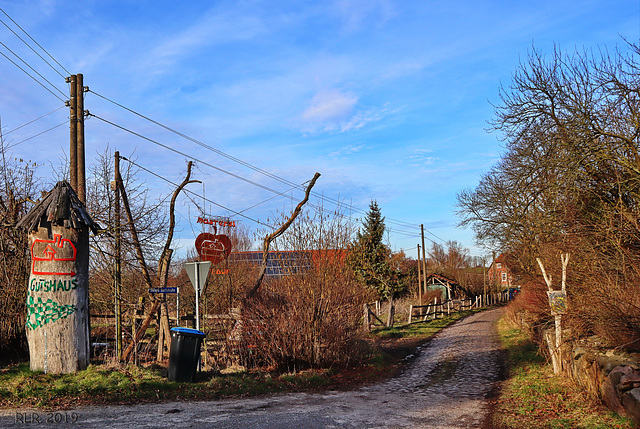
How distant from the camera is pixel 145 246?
51.4ft

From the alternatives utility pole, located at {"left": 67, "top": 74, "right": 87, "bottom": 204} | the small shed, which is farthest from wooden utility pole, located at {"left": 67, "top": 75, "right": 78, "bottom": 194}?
the small shed

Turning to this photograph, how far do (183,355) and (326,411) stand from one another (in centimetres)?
360

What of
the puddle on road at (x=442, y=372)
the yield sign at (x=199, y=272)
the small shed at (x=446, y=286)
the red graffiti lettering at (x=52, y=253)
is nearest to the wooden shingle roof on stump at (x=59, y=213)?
the red graffiti lettering at (x=52, y=253)

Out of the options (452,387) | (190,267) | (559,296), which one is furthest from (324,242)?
(559,296)

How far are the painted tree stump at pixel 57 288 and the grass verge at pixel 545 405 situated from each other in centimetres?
873

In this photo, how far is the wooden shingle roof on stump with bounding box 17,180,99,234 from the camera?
36.5ft

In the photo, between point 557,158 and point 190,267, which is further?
point 557,158

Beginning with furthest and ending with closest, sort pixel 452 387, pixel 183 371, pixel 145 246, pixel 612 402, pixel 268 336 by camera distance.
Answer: pixel 145 246 → pixel 268 336 → pixel 452 387 → pixel 183 371 → pixel 612 402

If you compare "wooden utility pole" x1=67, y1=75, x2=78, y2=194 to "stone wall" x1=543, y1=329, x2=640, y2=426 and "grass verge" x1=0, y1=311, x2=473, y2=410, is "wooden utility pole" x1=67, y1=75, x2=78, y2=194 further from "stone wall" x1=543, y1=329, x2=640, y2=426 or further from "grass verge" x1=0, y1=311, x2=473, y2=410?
"stone wall" x1=543, y1=329, x2=640, y2=426

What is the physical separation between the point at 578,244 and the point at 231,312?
30.8 ft

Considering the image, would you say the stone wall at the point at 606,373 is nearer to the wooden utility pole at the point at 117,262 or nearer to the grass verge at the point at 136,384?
the grass verge at the point at 136,384

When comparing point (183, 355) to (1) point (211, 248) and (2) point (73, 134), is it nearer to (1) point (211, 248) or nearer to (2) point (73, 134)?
(2) point (73, 134)

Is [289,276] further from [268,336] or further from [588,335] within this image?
[588,335]

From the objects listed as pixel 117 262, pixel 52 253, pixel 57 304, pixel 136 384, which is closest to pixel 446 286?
pixel 117 262
